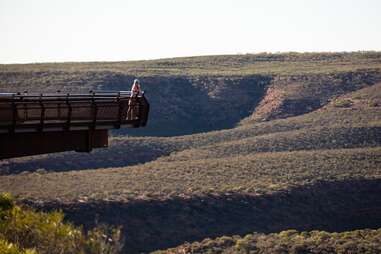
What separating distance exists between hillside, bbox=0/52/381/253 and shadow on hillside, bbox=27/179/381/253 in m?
0.08

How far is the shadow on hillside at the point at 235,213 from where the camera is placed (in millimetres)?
63000

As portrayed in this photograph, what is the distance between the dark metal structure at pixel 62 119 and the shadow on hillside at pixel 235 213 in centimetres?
2653

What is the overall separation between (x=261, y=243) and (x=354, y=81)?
181 feet

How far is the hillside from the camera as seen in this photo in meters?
64.2

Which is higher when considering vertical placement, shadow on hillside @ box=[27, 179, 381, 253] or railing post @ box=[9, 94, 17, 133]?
railing post @ box=[9, 94, 17, 133]

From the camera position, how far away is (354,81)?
4422 inches

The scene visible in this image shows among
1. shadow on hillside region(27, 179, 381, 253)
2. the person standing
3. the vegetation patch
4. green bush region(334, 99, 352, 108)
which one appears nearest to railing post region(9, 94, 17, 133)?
the person standing

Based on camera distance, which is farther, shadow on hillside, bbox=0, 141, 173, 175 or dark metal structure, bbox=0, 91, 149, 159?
shadow on hillside, bbox=0, 141, 173, 175

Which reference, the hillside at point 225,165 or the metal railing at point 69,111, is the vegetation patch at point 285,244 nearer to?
the hillside at point 225,165

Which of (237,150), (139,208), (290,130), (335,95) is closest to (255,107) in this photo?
(335,95)

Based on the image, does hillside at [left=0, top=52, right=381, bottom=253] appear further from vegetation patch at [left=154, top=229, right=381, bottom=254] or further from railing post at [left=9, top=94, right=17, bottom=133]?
railing post at [left=9, top=94, right=17, bottom=133]

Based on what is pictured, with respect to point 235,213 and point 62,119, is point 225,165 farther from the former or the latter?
point 62,119

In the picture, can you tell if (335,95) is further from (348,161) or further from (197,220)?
(197,220)

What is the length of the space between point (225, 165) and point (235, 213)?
7.38m
